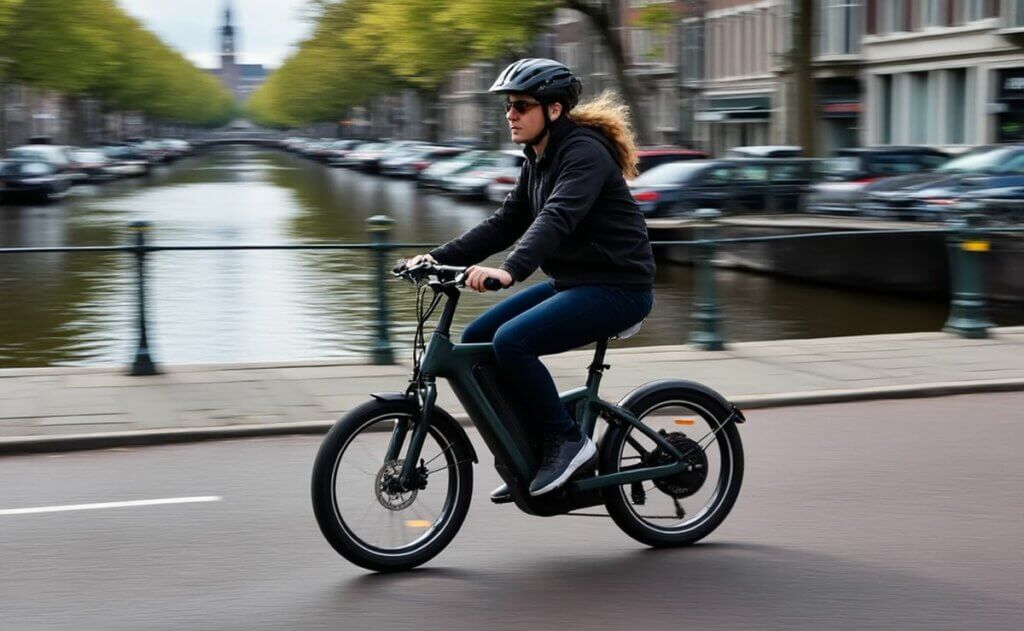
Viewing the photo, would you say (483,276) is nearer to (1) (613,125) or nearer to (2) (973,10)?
(1) (613,125)

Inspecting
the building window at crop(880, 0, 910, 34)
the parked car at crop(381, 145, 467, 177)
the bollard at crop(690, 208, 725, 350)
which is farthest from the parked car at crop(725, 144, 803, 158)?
the parked car at crop(381, 145, 467, 177)

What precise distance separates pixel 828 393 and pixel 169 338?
21.8 ft

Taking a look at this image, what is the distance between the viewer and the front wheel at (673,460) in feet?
18.2

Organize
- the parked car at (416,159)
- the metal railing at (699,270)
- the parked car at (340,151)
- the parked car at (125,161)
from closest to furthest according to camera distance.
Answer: the metal railing at (699,270), the parked car at (416,159), the parked car at (125,161), the parked car at (340,151)

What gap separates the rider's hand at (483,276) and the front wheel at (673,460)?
90 cm

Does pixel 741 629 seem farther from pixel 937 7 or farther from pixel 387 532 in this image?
pixel 937 7

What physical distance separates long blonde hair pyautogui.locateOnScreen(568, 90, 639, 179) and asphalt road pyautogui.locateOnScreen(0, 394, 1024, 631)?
55.6 inches

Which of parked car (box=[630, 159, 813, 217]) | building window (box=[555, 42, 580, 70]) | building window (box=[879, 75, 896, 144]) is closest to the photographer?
parked car (box=[630, 159, 813, 217])

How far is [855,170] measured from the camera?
24125 mm

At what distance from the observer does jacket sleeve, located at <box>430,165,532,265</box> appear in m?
5.41

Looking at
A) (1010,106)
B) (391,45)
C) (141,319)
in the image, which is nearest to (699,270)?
(141,319)

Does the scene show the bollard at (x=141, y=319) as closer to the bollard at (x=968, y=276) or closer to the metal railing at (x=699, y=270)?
the metal railing at (x=699, y=270)

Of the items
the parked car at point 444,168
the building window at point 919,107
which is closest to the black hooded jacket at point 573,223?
the parked car at point 444,168

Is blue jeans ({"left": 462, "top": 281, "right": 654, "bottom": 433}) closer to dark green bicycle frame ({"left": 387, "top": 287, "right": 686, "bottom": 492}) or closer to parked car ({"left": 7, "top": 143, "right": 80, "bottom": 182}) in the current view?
dark green bicycle frame ({"left": 387, "top": 287, "right": 686, "bottom": 492})
